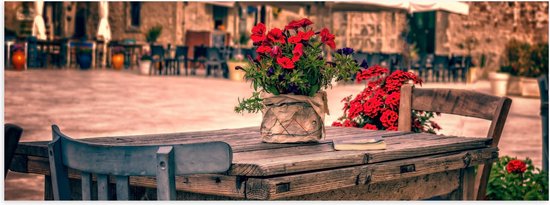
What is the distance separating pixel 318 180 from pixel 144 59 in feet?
58.2

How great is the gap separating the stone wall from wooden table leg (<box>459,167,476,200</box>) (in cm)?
2109

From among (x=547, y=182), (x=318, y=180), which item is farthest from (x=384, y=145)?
(x=547, y=182)

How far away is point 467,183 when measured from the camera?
4039 mm

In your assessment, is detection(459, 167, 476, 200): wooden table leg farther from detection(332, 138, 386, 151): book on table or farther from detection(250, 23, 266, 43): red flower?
detection(250, 23, 266, 43): red flower

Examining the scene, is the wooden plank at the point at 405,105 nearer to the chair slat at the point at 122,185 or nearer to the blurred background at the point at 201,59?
the blurred background at the point at 201,59

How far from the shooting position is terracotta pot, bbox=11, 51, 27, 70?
62.8 ft

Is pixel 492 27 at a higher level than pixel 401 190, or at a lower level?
higher

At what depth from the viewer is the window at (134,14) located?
29548mm

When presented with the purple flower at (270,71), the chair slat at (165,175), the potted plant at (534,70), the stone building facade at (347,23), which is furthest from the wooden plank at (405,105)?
the stone building facade at (347,23)

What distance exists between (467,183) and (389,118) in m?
1.14

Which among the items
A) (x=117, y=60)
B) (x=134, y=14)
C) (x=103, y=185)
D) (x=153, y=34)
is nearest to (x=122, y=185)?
(x=103, y=185)

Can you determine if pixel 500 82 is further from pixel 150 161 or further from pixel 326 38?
pixel 150 161

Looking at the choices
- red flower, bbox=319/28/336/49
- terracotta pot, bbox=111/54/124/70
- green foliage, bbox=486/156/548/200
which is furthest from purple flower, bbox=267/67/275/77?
terracotta pot, bbox=111/54/124/70

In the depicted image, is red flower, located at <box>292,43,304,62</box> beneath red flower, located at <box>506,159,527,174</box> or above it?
above
